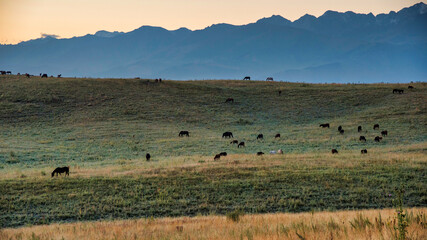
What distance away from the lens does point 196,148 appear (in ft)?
127

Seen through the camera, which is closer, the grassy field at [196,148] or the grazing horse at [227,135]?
the grassy field at [196,148]

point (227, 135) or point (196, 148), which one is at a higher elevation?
point (227, 135)

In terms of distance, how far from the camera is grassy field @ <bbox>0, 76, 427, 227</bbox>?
18484 millimetres

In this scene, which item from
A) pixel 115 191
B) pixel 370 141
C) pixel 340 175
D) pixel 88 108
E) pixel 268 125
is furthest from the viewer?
pixel 88 108

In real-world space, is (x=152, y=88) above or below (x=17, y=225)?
above

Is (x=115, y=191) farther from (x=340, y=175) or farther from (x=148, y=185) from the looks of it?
(x=340, y=175)

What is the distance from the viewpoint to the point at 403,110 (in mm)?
58094

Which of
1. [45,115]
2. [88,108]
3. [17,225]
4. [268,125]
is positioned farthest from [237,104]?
[17,225]

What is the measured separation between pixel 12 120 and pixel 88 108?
10.9m

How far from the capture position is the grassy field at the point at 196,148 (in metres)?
18.5

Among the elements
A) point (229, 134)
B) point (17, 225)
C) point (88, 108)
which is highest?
point (88, 108)

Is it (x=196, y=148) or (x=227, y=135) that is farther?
(x=227, y=135)

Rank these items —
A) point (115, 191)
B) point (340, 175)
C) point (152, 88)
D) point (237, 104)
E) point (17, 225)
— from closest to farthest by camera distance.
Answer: point (17, 225), point (115, 191), point (340, 175), point (237, 104), point (152, 88)

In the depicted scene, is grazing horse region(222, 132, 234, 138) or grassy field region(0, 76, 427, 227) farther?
grazing horse region(222, 132, 234, 138)
